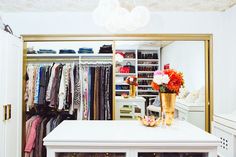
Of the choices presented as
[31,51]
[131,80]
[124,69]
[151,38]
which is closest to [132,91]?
[131,80]

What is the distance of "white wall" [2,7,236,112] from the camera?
3520 mm

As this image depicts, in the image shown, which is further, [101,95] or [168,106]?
[101,95]

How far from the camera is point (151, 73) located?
12.6 feet

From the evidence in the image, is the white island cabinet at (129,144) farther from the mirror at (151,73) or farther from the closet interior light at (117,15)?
the mirror at (151,73)

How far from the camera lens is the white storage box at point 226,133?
2346 mm

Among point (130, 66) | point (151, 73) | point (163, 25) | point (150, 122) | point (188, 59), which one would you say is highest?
point (163, 25)

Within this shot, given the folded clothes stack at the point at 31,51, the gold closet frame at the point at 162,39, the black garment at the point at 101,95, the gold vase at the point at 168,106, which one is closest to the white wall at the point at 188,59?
the gold closet frame at the point at 162,39

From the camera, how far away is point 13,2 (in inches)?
120

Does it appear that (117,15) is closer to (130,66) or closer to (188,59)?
(130,66)

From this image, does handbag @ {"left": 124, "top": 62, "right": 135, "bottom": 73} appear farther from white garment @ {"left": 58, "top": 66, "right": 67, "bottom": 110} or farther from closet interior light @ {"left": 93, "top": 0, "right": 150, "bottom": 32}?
closet interior light @ {"left": 93, "top": 0, "right": 150, "bottom": 32}

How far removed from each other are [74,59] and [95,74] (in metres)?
0.62

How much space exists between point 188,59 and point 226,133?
1580mm

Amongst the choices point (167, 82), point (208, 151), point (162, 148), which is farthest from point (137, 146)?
point (167, 82)

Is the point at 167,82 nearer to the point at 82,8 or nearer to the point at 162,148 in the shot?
the point at 162,148
